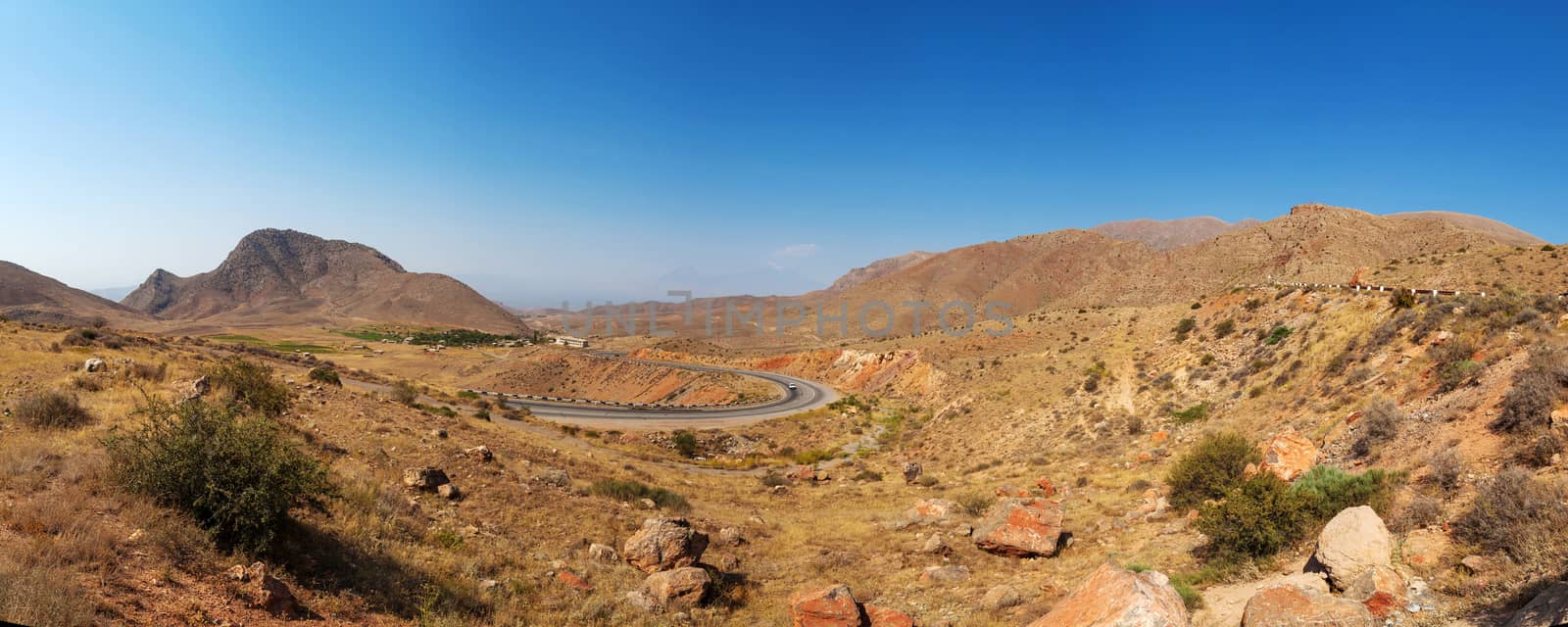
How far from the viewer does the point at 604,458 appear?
25.8 metres

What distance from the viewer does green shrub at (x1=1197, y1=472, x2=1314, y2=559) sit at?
909 centimetres

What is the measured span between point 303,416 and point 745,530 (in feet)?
44.4

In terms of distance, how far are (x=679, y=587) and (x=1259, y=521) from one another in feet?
32.3

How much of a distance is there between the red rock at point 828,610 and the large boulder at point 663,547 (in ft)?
10.2

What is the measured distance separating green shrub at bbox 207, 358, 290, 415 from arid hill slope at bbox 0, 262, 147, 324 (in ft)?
595

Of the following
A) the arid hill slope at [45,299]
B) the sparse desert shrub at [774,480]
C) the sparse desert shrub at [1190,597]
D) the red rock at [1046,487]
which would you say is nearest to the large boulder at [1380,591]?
the sparse desert shrub at [1190,597]

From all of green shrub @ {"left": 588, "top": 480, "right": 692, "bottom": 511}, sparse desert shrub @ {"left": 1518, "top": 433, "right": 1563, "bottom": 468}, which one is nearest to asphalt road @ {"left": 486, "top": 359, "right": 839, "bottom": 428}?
green shrub @ {"left": 588, "top": 480, "right": 692, "bottom": 511}

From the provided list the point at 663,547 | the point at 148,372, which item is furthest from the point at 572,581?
the point at 148,372

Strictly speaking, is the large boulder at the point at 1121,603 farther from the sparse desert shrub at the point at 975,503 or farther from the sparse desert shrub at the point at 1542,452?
the sparse desert shrub at the point at 975,503

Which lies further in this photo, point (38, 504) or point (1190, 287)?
point (1190, 287)

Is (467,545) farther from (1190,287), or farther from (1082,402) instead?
(1190,287)

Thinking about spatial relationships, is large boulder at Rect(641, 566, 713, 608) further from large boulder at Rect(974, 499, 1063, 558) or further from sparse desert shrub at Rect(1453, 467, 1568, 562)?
sparse desert shrub at Rect(1453, 467, 1568, 562)

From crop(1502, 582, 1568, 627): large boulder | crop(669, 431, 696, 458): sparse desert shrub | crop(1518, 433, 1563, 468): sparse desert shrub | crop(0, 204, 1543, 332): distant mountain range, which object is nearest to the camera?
crop(1502, 582, 1568, 627): large boulder

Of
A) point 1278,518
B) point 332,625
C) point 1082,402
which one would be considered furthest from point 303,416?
point 1082,402
